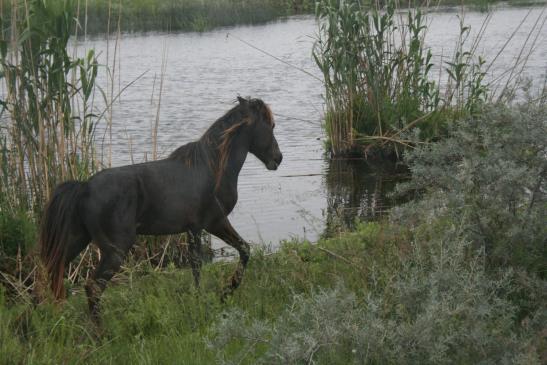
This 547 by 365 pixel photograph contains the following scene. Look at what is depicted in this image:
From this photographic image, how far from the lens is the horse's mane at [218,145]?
5.71 m

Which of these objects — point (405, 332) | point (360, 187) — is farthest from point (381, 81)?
point (405, 332)

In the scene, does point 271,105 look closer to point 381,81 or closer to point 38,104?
point 381,81

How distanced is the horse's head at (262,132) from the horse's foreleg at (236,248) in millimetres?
580

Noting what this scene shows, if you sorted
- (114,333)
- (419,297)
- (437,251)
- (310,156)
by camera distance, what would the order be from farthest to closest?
(310,156) < (114,333) < (437,251) < (419,297)

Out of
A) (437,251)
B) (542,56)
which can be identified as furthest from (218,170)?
(542,56)

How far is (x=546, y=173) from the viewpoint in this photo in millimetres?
4867

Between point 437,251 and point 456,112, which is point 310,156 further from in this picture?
point 437,251

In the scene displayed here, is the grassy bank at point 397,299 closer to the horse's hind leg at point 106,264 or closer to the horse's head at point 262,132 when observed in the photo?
the horse's hind leg at point 106,264

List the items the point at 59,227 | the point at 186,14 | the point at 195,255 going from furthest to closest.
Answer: the point at 186,14, the point at 195,255, the point at 59,227

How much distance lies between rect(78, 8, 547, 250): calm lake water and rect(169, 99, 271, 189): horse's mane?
0.66 meters

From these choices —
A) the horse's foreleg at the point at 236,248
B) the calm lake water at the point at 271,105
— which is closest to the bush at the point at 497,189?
the calm lake water at the point at 271,105

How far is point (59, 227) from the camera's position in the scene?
5.06 m

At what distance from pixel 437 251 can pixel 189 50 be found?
1860cm

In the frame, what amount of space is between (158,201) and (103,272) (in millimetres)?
585
